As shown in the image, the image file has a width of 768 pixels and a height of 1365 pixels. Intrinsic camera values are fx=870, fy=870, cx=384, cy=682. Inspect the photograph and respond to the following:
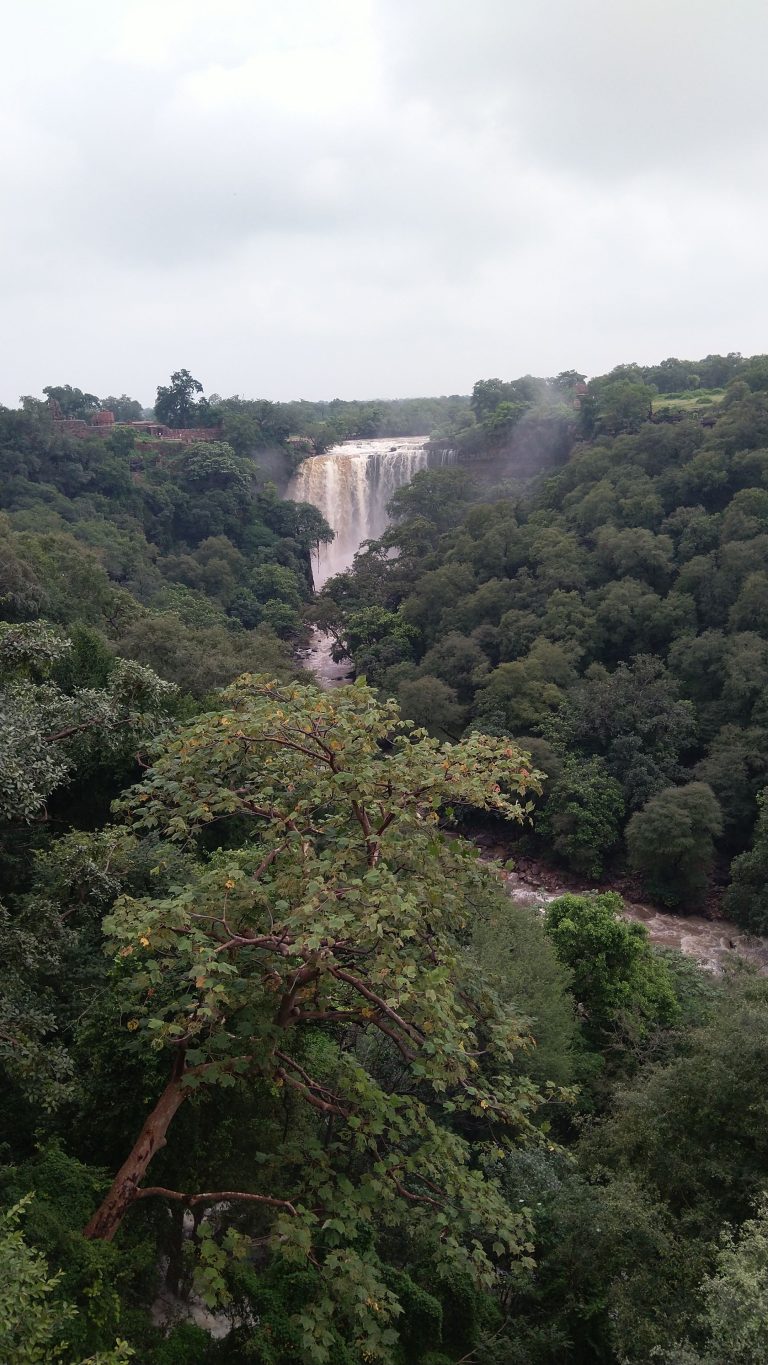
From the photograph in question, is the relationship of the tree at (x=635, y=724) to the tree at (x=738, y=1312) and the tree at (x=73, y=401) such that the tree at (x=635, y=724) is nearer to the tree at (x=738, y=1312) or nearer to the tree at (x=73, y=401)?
the tree at (x=738, y=1312)

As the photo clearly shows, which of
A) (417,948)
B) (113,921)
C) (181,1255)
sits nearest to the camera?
(113,921)

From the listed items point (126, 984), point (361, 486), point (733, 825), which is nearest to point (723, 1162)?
point (126, 984)

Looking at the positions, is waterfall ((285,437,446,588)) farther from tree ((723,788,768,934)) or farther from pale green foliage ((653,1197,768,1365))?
pale green foliage ((653,1197,768,1365))

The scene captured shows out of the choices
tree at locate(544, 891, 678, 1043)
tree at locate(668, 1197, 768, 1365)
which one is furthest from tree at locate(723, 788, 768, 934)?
tree at locate(668, 1197, 768, 1365)

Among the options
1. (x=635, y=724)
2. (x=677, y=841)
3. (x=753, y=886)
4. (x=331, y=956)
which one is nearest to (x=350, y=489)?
(x=635, y=724)

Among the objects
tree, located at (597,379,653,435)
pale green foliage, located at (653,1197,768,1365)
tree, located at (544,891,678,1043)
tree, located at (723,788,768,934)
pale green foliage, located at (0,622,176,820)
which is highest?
tree, located at (597,379,653,435)

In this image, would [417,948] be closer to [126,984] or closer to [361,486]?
[126,984]
